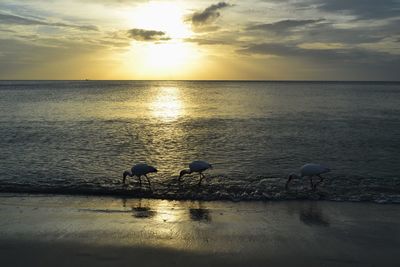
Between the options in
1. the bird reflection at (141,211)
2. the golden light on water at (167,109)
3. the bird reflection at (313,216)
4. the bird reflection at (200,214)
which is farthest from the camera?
the golden light on water at (167,109)

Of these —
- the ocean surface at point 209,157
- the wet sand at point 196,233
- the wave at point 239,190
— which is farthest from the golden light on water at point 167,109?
the wet sand at point 196,233

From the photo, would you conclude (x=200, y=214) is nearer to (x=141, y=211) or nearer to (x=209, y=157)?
(x=141, y=211)

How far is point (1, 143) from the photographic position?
19344mm

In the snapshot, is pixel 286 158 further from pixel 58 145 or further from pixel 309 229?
pixel 58 145

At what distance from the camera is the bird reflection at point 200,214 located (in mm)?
8555

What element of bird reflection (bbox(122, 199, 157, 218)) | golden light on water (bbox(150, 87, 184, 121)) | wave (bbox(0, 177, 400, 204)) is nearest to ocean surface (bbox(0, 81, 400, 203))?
wave (bbox(0, 177, 400, 204))

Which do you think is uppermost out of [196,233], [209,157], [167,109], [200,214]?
[196,233]

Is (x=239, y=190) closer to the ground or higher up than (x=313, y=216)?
closer to the ground

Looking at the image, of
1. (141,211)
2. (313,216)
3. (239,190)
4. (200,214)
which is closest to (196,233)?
(200,214)

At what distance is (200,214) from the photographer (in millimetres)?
8984

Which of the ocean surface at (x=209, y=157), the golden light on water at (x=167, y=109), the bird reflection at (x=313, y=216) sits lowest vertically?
the golden light on water at (x=167, y=109)

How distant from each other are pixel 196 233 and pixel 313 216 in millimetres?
2813

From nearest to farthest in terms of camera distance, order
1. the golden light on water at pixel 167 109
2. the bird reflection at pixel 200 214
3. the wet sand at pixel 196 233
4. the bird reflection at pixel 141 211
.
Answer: the wet sand at pixel 196 233 → the bird reflection at pixel 200 214 → the bird reflection at pixel 141 211 → the golden light on water at pixel 167 109

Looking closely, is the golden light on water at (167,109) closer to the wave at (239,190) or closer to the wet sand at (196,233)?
the wave at (239,190)
